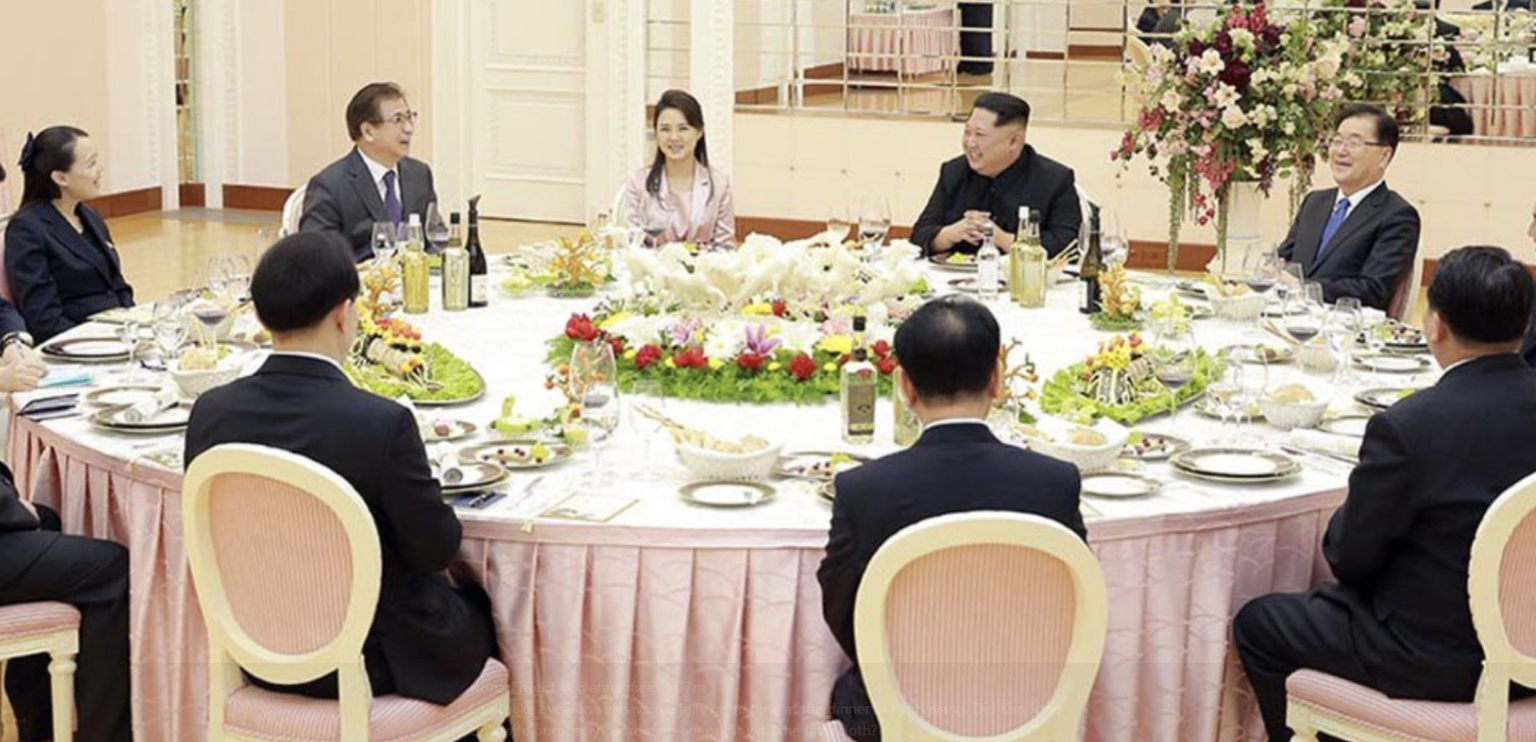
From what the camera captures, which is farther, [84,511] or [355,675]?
[84,511]

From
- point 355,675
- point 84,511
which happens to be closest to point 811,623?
point 355,675

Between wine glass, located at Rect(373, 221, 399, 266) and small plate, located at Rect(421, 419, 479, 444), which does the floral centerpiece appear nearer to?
wine glass, located at Rect(373, 221, 399, 266)

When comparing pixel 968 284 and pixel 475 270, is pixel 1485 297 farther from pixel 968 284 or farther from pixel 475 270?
pixel 475 270

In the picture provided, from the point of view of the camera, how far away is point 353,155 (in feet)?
21.4

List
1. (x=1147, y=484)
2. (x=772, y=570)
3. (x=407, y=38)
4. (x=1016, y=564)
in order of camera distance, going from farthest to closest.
Answer: (x=407, y=38) → (x=1147, y=484) → (x=772, y=570) → (x=1016, y=564)

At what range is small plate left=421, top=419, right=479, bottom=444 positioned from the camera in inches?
157

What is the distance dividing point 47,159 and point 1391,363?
394cm

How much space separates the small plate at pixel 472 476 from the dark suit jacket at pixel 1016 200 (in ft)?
10.2

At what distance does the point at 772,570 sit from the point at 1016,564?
64 cm

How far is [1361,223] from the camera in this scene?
6.07 meters

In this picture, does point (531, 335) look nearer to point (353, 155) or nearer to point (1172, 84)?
point (353, 155)

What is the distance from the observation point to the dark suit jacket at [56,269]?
19.3 ft

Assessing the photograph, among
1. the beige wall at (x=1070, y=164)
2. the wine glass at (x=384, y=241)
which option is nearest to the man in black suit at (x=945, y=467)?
the wine glass at (x=384, y=241)

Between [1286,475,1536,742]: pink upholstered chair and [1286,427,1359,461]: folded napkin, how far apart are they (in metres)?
0.65
